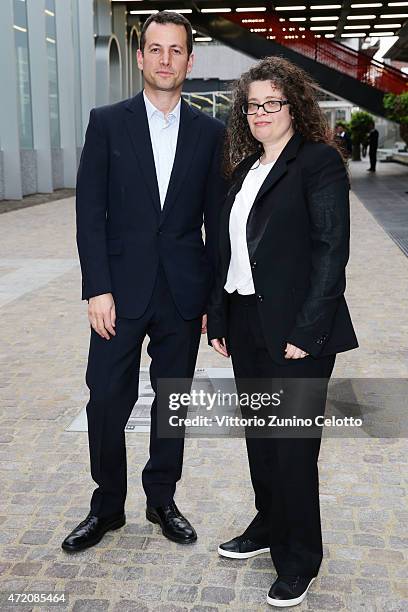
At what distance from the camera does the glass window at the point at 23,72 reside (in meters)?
20.0

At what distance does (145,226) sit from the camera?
303cm

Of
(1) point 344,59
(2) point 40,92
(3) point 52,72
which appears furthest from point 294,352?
(1) point 344,59

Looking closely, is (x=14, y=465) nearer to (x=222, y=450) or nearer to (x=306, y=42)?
(x=222, y=450)

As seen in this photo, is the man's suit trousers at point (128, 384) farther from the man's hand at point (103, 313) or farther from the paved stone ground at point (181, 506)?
the paved stone ground at point (181, 506)

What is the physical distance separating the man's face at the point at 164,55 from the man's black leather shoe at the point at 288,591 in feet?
6.48

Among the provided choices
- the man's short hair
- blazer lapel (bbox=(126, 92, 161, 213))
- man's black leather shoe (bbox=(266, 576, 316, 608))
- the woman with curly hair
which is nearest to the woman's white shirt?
the woman with curly hair

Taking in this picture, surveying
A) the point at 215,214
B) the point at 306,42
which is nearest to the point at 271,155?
the point at 215,214

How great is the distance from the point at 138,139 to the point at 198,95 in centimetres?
5503

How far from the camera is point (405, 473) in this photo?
400 centimetres

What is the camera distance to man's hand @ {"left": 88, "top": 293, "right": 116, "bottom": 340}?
3020 millimetres

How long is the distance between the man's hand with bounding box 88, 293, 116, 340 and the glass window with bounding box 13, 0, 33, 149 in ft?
61.7

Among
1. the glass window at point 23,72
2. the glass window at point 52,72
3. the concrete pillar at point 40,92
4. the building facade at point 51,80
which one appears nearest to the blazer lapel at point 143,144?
the building facade at point 51,80

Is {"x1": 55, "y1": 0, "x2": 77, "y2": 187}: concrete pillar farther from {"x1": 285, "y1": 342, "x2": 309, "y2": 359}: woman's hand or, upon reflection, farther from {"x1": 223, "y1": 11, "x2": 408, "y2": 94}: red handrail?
{"x1": 285, "y1": 342, "x2": 309, "y2": 359}: woman's hand

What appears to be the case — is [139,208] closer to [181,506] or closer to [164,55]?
[164,55]
